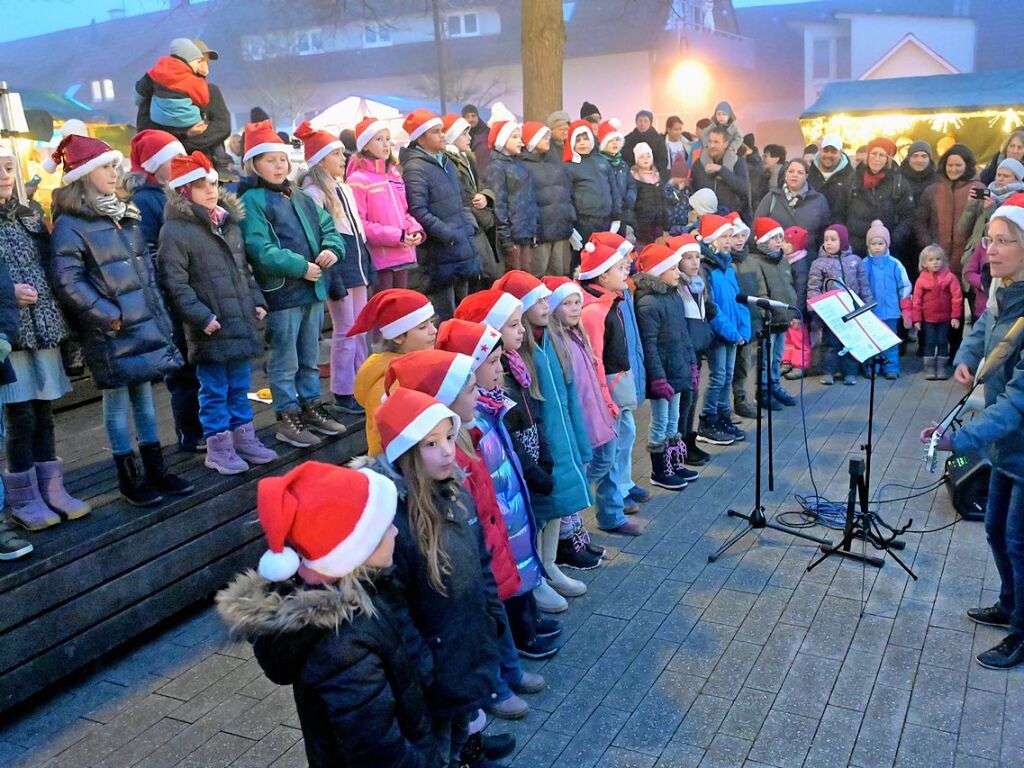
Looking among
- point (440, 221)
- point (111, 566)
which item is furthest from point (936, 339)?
point (111, 566)

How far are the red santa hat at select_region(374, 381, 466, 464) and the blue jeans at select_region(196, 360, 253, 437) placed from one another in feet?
8.54

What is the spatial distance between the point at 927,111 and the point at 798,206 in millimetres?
6224

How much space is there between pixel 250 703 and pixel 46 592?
3.60ft

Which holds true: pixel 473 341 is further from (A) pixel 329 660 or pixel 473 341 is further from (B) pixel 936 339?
(B) pixel 936 339

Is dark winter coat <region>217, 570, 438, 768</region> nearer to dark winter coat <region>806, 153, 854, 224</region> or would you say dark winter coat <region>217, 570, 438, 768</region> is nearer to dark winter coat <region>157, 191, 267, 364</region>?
dark winter coat <region>157, 191, 267, 364</region>

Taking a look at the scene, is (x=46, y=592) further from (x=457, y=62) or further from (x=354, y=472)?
(x=457, y=62)

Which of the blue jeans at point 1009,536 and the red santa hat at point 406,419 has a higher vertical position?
the red santa hat at point 406,419

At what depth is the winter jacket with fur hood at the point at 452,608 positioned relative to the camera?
3.11 m

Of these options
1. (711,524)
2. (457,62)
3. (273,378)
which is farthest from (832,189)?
(457,62)

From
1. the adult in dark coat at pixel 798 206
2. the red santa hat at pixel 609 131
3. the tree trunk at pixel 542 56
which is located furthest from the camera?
the tree trunk at pixel 542 56

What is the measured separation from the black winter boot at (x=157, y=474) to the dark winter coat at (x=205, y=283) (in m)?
0.59

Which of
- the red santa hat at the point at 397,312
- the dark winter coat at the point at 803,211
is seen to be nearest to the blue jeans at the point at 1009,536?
the red santa hat at the point at 397,312

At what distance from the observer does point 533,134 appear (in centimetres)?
941

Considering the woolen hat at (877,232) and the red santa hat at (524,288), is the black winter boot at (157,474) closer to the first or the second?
the red santa hat at (524,288)
